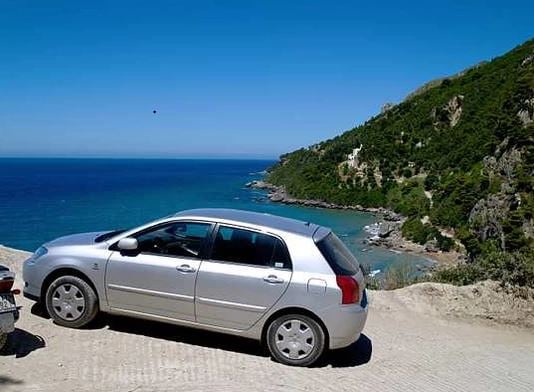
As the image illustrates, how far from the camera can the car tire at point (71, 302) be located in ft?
19.2

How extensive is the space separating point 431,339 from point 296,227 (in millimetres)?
2661

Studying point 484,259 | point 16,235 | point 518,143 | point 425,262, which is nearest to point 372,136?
point 518,143

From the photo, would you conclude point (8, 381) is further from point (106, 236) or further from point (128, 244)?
point (106, 236)

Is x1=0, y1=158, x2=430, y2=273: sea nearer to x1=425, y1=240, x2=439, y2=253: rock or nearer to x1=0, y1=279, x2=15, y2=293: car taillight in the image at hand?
x1=425, y1=240, x2=439, y2=253: rock

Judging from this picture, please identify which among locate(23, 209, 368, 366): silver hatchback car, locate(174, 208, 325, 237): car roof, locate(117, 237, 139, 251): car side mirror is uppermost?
locate(174, 208, 325, 237): car roof

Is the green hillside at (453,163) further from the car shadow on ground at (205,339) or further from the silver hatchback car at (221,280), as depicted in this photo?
the silver hatchback car at (221,280)

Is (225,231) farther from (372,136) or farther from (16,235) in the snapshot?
(372,136)

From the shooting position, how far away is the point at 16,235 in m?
64.1

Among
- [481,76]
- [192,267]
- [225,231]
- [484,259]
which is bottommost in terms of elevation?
[484,259]

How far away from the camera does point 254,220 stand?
19.3 feet

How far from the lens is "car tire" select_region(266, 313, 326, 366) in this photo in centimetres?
534

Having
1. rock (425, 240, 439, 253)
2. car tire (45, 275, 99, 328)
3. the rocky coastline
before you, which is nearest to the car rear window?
car tire (45, 275, 99, 328)

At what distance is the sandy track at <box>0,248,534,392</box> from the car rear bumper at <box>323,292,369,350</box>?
1.20ft

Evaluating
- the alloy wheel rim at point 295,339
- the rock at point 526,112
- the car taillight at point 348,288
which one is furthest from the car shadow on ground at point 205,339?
the rock at point 526,112
